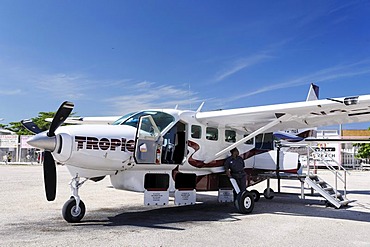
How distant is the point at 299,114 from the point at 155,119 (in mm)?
4124

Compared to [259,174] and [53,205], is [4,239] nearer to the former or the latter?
[53,205]

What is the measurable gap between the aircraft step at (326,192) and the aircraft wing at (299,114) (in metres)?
1.90

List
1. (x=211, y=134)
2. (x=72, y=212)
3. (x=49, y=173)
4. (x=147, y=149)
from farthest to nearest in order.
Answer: (x=211, y=134) < (x=147, y=149) < (x=49, y=173) < (x=72, y=212)

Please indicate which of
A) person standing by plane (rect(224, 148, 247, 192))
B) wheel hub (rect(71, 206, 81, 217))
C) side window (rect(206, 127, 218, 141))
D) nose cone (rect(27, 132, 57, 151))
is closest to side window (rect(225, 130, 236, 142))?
side window (rect(206, 127, 218, 141))

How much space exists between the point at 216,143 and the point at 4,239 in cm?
673

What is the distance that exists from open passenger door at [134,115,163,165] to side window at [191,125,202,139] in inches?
65.5

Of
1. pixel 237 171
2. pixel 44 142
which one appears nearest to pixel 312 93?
pixel 237 171

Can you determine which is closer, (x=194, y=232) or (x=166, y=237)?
(x=166, y=237)

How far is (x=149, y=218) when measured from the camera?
9445mm

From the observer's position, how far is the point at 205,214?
10406 millimetres

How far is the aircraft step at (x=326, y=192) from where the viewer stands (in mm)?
11821

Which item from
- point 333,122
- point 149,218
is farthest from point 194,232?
point 333,122

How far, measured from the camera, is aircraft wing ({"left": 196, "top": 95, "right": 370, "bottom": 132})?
936 centimetres

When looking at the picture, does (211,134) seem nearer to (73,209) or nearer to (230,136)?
(230,136)
